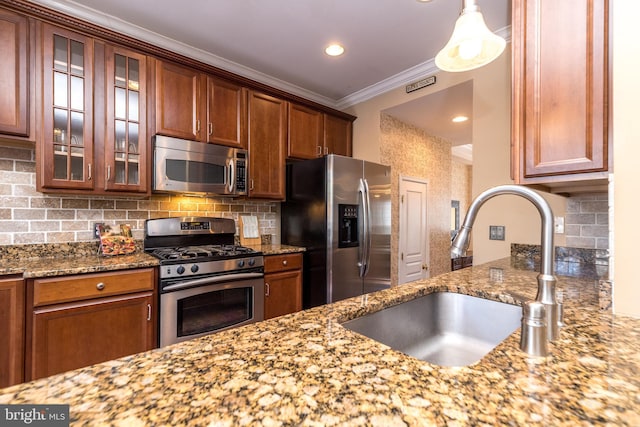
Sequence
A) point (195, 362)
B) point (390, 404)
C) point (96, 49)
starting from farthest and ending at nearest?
point (96, 49), point (195, 362), point (390, 404)

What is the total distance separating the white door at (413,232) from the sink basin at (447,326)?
7.82 feet

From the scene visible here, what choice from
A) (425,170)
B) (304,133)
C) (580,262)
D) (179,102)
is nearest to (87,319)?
(179,102)

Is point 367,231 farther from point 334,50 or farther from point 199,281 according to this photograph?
point 334,50

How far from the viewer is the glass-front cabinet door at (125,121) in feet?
6.88

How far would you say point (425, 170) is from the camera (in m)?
4.26

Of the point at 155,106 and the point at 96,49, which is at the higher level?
the point at 96,49

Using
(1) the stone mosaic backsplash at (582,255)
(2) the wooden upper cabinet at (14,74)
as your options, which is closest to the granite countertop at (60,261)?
(2) the wooden upper cabinet at (14,74)

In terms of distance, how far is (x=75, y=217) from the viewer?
2.21m

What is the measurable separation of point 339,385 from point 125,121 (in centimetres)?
239

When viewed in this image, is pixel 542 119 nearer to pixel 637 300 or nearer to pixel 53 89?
pixel 637 300

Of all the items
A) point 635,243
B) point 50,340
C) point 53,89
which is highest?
point 53,89

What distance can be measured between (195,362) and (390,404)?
1.33 ft

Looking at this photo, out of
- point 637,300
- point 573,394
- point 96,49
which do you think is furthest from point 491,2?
point 96,49

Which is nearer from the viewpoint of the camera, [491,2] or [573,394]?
[573,394]
